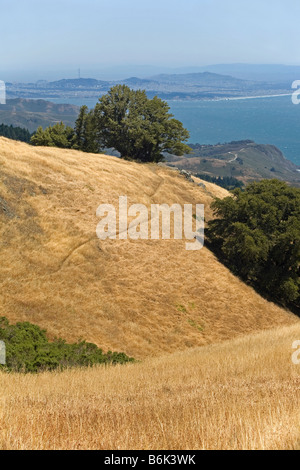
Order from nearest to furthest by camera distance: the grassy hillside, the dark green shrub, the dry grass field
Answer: the dry grass field, the dark green shrub, the grassy hillside

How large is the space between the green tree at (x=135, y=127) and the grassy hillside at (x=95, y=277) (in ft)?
69.6

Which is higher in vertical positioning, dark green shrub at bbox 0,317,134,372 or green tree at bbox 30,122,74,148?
green tree at bbox 30,122,74,148

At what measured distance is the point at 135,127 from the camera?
61.6 metres

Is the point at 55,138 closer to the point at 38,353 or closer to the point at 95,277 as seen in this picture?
the point at 95,277

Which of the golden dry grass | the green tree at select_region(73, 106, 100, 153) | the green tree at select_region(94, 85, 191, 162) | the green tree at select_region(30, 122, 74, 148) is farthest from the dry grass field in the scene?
the green tree at select_region(30, 122, 74, 148)

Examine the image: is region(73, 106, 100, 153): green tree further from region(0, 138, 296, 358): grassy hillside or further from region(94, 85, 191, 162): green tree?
region(0, 138, 296, 358): grassy hillside

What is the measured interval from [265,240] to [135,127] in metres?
33.4

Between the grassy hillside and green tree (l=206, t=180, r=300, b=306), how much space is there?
6.68ft

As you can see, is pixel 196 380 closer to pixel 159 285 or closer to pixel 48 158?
pixel 159 285

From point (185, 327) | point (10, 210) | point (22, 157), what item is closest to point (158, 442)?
point (185, 327)

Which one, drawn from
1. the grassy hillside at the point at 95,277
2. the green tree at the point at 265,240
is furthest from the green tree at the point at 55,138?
the green tree at the point at 265,240

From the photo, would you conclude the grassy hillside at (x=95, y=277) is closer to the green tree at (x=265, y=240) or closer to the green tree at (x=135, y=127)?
the green tree at (x=265, y=240)

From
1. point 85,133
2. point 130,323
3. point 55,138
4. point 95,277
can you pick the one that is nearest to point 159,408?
point 130,323

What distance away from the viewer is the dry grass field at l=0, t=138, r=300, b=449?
6105 millimetres
